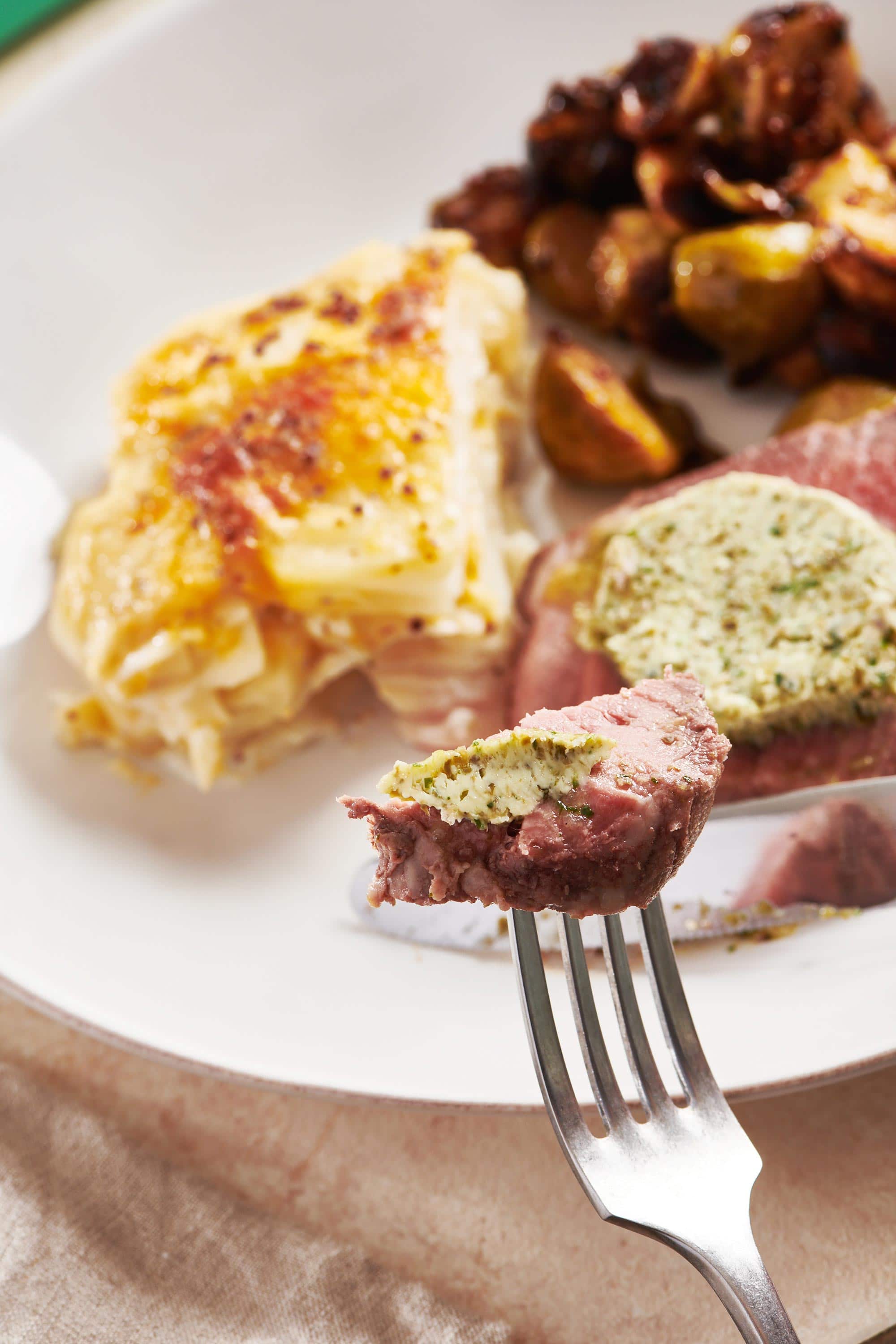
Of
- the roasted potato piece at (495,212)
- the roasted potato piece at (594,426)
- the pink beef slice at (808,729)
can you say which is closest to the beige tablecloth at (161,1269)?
the pink beef slice at (808,729)

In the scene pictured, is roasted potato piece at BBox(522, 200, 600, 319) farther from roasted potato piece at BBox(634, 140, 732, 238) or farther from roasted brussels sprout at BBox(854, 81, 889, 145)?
roasted brussels sprout at BBox(854, 81, 889, 145)

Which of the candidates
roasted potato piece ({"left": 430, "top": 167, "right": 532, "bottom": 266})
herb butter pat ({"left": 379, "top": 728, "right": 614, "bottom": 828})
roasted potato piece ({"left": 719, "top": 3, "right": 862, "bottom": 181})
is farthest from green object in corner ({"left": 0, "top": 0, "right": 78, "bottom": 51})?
herb butter pat ({"left": 379, "top": 728, "right": 614, "bottom": 828})

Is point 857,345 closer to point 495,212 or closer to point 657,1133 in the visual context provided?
point 495,212

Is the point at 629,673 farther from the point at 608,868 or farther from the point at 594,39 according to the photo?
the point at 594,39

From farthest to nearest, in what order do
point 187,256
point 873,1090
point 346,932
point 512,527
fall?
point 187,256 < point 512,527 < point 346,932 < point 873,1090

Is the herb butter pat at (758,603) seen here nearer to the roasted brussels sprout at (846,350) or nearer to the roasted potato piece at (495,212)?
the roasted brussels sprout at (846,350)

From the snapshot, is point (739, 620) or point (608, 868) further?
point (739, 620)

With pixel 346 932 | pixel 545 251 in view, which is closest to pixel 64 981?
pixel 346 932
